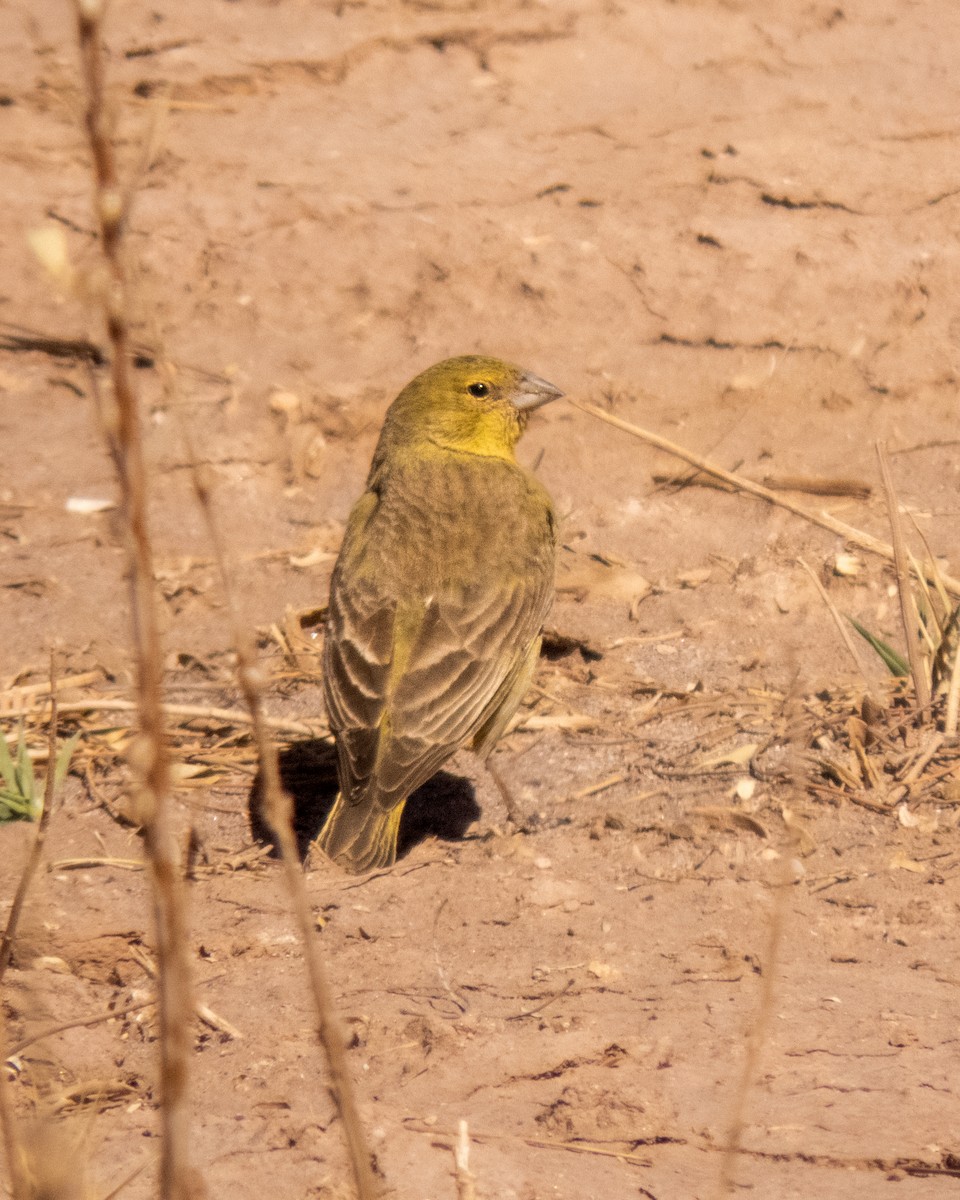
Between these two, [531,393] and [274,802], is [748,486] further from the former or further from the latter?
[274,802]

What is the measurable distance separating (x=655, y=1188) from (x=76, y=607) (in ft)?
12.7

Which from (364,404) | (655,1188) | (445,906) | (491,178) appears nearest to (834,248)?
(491,178)

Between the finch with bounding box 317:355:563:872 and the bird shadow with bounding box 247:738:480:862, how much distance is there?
0.84 feet

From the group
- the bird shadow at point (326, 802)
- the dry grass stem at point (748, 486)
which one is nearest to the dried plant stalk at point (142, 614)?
the bird shadow at point (326, 802)

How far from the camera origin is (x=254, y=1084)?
3328 millimetres

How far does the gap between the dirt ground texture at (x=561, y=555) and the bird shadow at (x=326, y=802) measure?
27 mm

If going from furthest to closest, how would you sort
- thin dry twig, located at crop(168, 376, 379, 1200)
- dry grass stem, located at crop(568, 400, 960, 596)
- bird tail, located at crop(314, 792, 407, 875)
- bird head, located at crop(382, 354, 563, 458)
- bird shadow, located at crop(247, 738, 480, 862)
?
1. dry grass stem, located at crop(568, 400, 960, 596)
2. bird head, located at crop(382, 354, 563, 458)
3. bird shadow, located at crop(247, 738, 480, 862)
4. bird tail, located at crop(314, 792, 407, 875)
5. thin dry twig, located at crop(168, 376, 379, 1200)

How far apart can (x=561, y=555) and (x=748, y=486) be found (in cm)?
84

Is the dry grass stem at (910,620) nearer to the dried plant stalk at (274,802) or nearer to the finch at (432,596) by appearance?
the finch at (432,596)

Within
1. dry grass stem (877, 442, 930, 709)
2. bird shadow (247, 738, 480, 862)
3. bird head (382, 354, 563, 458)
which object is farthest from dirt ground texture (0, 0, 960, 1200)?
bird head (382, 354, 563, 458)

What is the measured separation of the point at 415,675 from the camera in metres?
4.57

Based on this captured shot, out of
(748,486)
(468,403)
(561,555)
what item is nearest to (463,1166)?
(468,403)

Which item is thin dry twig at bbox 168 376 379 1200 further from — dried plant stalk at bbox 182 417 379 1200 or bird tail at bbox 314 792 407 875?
bird tail at bbox 314 792 407 875

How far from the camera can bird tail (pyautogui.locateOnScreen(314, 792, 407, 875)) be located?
14.1 ft
